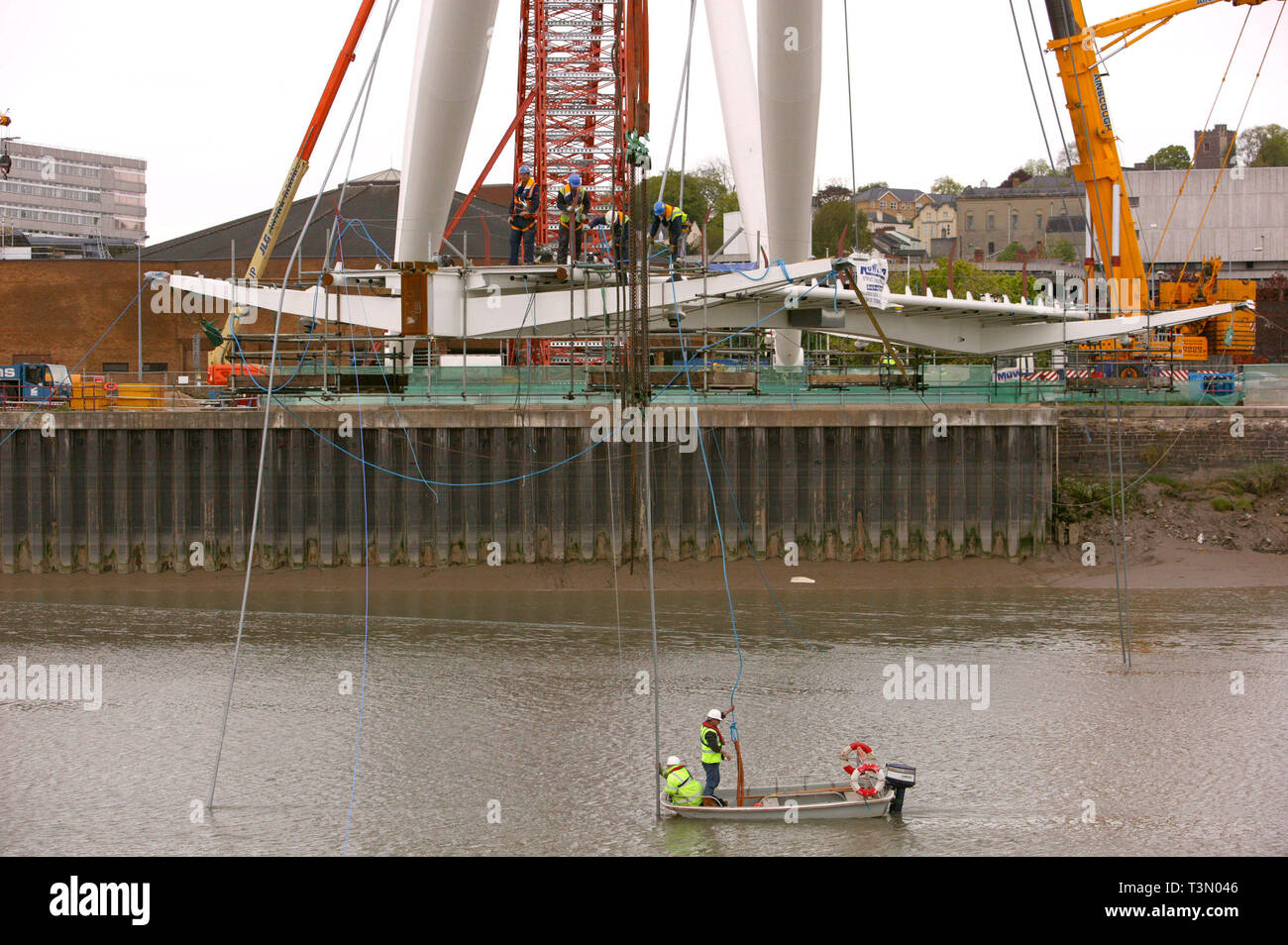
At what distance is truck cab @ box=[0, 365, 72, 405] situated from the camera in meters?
35.7

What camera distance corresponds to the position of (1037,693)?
2302 cm

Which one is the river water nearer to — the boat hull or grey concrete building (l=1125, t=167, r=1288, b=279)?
the boat hull

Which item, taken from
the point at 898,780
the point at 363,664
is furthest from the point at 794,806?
the point at 363,664

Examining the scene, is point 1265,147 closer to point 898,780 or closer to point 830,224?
point 830,224

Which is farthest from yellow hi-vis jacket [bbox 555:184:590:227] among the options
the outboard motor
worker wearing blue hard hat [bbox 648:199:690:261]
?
the outboard motor

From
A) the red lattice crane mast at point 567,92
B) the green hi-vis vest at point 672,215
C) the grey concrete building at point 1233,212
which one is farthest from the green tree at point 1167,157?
the green hi-vis vest at point 672,215

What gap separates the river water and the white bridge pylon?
721 centimetres

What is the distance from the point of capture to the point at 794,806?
1694 cm

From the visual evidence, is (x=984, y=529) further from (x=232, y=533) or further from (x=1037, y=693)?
(x=232, y=533)

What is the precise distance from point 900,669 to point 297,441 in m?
16.2

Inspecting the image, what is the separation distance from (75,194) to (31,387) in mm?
121619

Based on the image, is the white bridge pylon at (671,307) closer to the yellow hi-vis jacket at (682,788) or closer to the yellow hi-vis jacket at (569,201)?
the yellow hi-vis jacket at (569,201)

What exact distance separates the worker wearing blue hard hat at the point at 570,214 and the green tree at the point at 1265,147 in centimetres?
11524

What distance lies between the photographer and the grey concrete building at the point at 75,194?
456 ft
